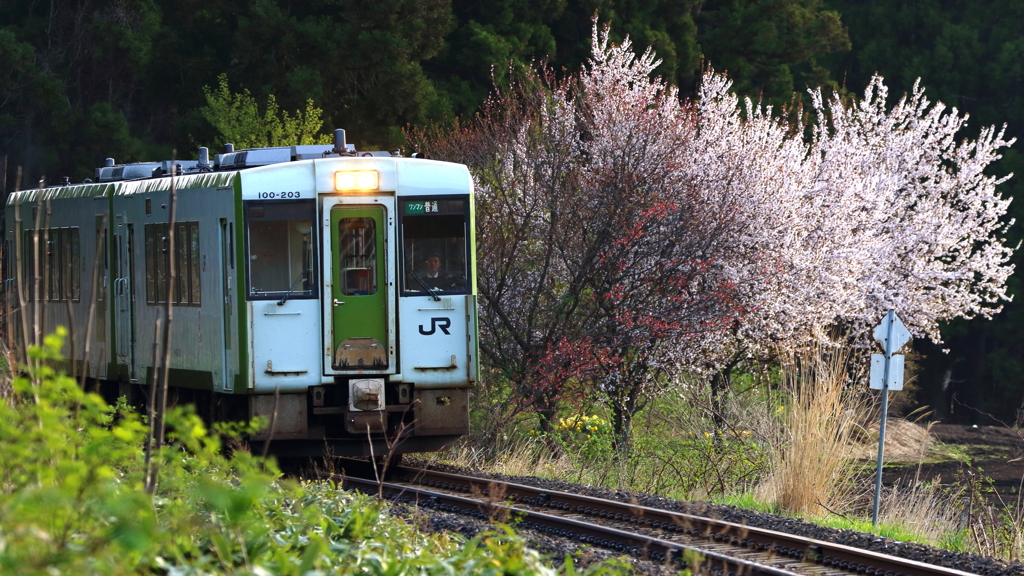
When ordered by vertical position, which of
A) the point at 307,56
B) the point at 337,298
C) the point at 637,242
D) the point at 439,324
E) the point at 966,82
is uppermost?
the point at 966,82

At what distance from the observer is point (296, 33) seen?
30.0 meters

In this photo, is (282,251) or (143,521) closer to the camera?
(143,521)

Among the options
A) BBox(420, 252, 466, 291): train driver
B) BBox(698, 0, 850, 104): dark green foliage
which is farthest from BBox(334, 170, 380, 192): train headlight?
BBox(698, 0, 850, 104): dark green foliage

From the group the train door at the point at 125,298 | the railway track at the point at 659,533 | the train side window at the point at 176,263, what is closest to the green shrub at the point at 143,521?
the railway track at the point at 659,533

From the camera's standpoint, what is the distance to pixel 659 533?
9586 millimetres

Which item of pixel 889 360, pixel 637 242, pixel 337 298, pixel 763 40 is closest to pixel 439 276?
pixel 337 298

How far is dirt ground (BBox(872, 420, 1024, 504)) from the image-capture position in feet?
78.5

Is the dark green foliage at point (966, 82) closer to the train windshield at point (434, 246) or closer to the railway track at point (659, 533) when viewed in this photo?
the train windshield at point (434, 246)

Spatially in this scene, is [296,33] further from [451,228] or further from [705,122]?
[451,228]

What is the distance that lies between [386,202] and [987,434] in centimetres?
2357

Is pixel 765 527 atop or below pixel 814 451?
below

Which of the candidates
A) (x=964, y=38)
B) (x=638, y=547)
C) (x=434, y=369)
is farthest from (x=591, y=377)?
(x=964, y=38)

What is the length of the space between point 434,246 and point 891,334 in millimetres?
4564

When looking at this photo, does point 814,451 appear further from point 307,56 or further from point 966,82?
point 966,82
